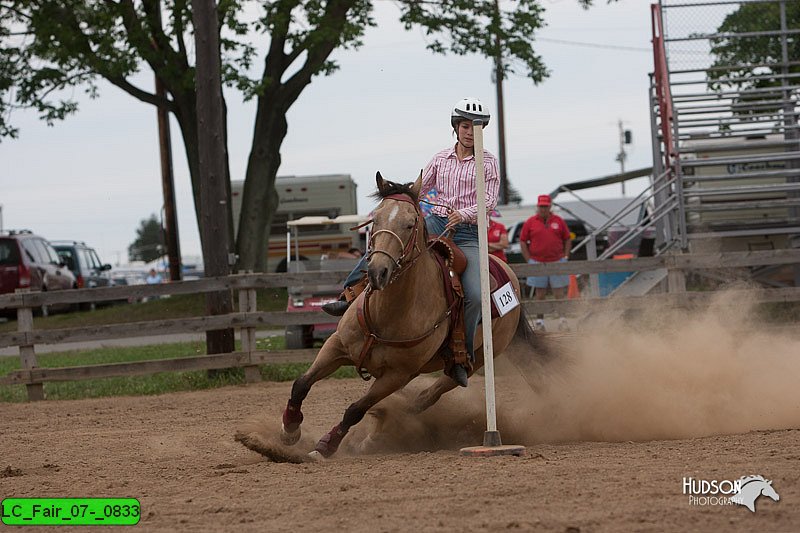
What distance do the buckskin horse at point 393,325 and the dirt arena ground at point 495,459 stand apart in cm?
44

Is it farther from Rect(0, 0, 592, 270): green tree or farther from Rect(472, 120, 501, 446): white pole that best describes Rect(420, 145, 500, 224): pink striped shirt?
Rect(0, 0, 592, 270): green tree

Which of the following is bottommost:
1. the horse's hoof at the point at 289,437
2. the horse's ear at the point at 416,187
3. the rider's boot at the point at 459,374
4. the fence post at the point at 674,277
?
the horse's hoof at the point at 289,437

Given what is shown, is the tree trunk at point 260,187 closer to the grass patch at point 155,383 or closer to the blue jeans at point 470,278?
the grass patch at point 155,383

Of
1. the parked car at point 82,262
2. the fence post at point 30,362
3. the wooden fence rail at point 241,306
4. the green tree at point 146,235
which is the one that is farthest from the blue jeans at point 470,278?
the green tree at point 146,235

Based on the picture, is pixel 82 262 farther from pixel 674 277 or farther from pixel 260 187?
pixel 674 277

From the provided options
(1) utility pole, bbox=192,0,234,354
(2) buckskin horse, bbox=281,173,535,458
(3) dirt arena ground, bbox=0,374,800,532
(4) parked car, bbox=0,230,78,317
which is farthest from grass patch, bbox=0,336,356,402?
(4) parked car, bbox=0,230,78,317

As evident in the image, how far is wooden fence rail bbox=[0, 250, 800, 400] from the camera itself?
13617mm

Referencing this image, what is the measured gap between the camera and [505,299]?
8594 millimetres

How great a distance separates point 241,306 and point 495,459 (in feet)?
25.4

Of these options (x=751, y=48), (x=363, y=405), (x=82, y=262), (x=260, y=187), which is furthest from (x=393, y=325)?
(x=82, y=262)

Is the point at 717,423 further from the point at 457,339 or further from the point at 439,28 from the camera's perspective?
the point at 439,28

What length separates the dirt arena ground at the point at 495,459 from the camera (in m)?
5.31

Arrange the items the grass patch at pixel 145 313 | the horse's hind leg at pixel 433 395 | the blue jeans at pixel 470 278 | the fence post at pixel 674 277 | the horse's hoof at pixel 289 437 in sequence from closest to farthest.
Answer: the horse's hoof at pixel 289 437 < the blue jeans at pixel 470 278 < the horse's hind leg at pixel 433 395 < the fence post at pixel 674 277 < the grass patch at pixel 145 313

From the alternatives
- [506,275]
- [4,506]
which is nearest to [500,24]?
[506,275]
